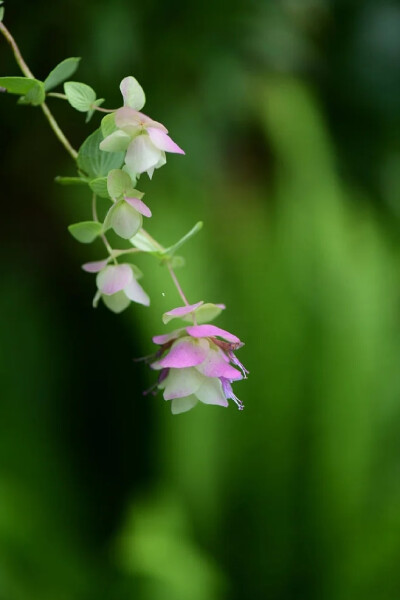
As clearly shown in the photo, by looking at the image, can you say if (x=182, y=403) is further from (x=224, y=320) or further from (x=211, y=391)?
(x=224, y=320)

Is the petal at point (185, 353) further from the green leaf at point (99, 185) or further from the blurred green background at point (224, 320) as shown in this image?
the blurred green background at point (224, 320)

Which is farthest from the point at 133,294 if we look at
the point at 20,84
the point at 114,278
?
the point at 20,84

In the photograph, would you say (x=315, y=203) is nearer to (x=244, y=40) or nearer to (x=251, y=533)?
(x=244, y=40)

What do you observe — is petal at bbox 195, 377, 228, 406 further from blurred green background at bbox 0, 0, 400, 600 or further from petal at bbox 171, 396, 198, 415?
blurred green background at bbox 0, 0, 400, 600

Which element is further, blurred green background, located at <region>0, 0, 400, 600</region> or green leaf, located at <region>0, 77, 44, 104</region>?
blurred green background, located at <region>0, 0, 400, 600</region>

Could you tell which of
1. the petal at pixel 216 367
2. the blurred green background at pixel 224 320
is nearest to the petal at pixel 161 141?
the petal at pixel 216 367

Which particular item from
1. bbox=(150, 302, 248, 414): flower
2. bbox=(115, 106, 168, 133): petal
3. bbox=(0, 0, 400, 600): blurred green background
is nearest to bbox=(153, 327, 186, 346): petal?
bbox=(150, 302, 248, 414): flower

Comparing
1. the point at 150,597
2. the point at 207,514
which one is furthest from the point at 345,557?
the point at 150,597
